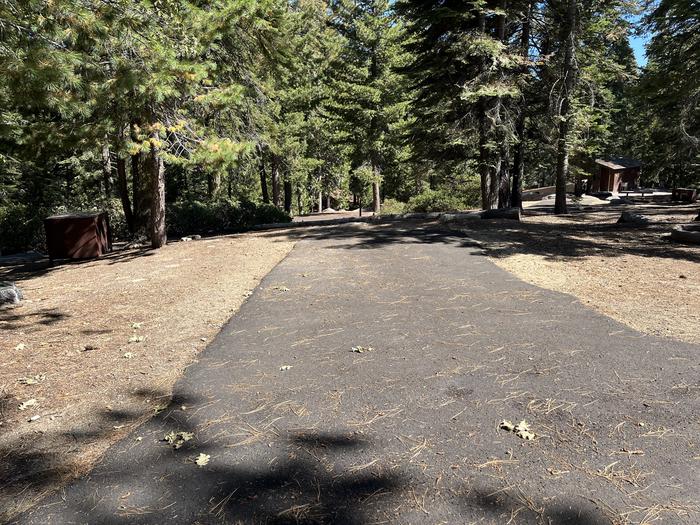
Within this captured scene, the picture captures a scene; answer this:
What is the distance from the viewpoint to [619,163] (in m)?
43.1

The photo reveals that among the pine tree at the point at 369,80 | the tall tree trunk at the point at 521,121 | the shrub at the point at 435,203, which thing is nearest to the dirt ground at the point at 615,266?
the tall tree trunk at the point at 521,121

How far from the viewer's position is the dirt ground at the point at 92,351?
3.00 meters

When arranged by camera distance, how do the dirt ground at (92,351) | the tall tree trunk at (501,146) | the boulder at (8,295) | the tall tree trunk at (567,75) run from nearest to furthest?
the dirt ground at (92,351) < the boulder at (8,295) < the tall tree trunk at (567,75) < the tall tree trunk at (501,146)

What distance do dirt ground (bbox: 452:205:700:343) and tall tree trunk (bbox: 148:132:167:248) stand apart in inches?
340

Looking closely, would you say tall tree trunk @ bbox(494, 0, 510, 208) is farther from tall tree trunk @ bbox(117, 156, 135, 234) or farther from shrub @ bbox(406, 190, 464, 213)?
tall tree trunk @ bbox(117, 156, 135, 234)

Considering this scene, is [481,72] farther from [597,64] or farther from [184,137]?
[184,137]

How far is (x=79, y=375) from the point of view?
4.27 meters

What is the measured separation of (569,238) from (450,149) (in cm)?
721

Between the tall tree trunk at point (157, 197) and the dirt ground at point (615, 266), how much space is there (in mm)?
8634

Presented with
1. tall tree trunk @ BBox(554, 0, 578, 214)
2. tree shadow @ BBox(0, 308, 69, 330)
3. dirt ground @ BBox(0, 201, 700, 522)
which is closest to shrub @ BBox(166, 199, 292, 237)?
dirt ground @ BBox(0, 201, 700, 522)

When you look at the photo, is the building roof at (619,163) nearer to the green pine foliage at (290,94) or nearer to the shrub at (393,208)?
the green pine foliage at (290,94)

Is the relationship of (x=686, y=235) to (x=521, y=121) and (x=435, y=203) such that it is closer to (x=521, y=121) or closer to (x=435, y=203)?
(x=521, y=121)

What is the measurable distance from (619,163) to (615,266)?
42.5m

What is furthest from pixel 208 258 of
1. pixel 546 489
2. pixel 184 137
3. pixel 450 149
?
pixel 450 149
